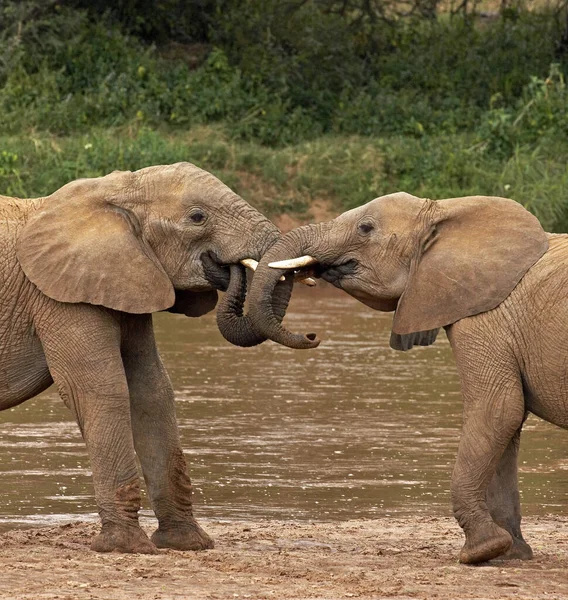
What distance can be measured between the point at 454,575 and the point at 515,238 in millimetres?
1645

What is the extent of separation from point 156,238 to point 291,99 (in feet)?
55.5

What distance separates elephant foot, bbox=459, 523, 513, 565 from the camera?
24.8 ft

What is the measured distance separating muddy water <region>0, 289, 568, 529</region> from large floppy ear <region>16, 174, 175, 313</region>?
62.6 inches

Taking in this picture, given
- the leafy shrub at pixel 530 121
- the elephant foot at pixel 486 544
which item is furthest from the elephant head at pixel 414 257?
the leafy shrub at pixel 530 121

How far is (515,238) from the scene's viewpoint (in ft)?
25.7

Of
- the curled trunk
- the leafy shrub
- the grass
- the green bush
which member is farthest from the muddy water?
the green bush

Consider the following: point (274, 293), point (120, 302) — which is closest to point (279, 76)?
point (274, 293)

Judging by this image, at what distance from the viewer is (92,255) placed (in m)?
7.85

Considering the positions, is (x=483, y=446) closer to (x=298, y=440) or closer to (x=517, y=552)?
(x=517, y=552)

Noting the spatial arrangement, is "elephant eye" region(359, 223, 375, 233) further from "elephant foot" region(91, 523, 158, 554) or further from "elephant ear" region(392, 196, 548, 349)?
"elephant foot" region(91, 523, 158, 554)

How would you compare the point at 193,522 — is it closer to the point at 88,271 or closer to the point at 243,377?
the point at 88,271

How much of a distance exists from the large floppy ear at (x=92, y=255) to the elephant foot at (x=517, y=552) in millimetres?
2014

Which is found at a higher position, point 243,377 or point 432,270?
point 432,270

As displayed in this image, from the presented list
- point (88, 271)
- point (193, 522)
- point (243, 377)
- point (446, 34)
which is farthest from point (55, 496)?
point (446, 34)
